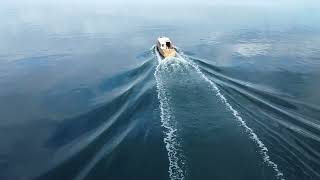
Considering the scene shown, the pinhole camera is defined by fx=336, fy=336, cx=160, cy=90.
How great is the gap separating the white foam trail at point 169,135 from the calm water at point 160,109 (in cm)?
17

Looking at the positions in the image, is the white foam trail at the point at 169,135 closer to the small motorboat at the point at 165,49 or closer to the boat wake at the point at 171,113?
the boat wake at the point at 171,113

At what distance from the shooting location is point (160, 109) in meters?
49.9

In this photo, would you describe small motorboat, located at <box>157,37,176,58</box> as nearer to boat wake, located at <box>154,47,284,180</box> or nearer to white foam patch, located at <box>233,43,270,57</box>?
boat wake, located at <box>154,47,284,180</box>

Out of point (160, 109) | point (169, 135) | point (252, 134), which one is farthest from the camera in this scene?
point (160, 109)

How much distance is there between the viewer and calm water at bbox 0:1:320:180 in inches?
1471

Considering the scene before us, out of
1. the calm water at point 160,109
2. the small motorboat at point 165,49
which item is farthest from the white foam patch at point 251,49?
the small motorboat at point 165,49

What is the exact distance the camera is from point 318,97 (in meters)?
55.9

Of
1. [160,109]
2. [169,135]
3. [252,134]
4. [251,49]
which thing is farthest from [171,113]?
[251,49]

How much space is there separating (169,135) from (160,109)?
7.78 m

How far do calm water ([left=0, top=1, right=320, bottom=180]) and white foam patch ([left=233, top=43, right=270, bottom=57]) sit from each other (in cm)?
29

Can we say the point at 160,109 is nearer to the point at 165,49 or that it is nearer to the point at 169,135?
the point at 169,135

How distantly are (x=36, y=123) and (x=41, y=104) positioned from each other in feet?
26.1

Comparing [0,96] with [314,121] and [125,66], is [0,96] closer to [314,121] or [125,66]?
[125,66]

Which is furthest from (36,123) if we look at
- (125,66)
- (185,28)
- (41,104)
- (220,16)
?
(220,16)
